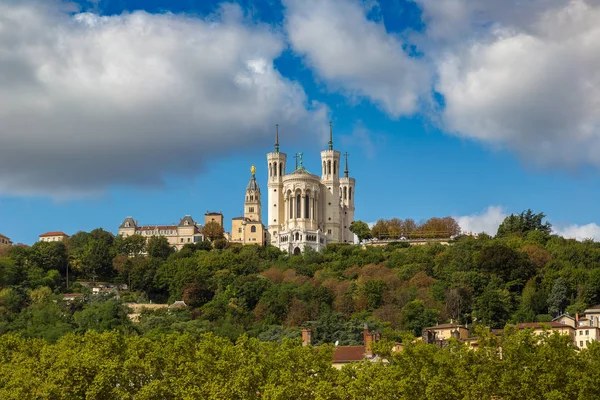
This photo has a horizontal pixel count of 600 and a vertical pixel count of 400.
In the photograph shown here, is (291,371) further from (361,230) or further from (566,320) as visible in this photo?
(361,230)

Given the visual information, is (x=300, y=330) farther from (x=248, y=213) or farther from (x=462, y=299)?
(x=248, y=213)

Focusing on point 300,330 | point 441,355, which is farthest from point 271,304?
point 441,355

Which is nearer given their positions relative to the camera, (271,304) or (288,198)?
(271,304)

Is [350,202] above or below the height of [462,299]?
above

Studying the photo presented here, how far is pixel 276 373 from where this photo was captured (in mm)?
48875

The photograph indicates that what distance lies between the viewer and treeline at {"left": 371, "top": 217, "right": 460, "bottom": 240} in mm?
115206

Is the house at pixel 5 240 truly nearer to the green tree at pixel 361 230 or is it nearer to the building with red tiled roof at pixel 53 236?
the building with red tiled roof at pixel 53 236

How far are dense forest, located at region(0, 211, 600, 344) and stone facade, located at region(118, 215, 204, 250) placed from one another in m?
9.09

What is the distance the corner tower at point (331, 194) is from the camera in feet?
382

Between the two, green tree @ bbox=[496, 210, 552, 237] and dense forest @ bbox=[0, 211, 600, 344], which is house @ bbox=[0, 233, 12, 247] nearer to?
dense forest @ bbox=[0, 211, 600, 344]

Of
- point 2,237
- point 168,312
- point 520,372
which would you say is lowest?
point 520,372

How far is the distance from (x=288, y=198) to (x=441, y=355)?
225 feet

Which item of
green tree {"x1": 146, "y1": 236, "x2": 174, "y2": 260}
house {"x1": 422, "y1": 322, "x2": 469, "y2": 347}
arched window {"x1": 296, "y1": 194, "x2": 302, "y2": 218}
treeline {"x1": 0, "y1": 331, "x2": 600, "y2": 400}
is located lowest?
treeline {"x1": 0, "y1": 331, "x2": 600, "y2": 400}

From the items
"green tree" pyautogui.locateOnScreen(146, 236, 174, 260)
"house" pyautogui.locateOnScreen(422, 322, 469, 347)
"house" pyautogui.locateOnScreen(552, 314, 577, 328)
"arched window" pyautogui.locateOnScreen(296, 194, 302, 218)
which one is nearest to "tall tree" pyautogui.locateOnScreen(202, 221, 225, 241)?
"green tree" pyautogui.locateOnScreen(146, 236, 174, 260)
